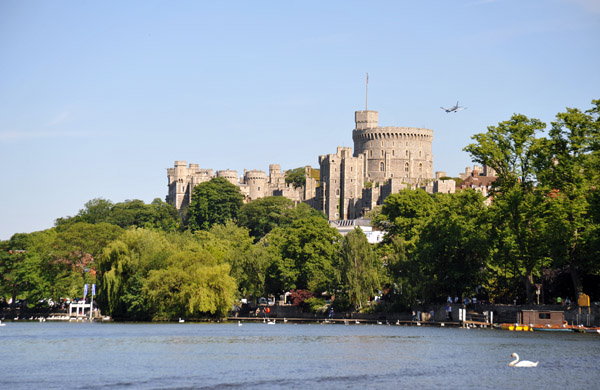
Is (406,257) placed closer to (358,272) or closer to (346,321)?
(358,272)

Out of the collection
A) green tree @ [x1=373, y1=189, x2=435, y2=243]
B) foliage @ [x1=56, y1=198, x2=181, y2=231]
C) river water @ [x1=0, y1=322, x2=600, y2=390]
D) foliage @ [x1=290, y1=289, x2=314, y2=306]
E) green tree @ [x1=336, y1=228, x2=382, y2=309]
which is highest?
foliage @ [x1=56, y1=198, x2=181, y2=231]

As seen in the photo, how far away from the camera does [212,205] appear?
178 meters

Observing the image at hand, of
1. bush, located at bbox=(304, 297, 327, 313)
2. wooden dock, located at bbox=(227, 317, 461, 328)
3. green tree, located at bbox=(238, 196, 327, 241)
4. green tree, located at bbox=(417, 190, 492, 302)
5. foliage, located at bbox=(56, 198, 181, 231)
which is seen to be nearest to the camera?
green tree, located at bbox=(417, 190, 492, 302)

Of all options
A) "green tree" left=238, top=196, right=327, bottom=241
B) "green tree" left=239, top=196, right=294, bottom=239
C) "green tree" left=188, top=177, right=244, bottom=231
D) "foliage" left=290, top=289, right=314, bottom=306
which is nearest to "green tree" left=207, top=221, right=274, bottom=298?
"foliage" left=290, top=289, right=314, bottom=306

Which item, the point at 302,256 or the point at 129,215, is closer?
the point at 302,256

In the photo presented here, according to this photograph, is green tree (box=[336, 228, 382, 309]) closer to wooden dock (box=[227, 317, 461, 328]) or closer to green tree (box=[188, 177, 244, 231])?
wooden dock (box=[227, 317, 461, 328])

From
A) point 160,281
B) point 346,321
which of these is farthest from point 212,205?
point 160,281

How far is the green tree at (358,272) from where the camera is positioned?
84.6 meters

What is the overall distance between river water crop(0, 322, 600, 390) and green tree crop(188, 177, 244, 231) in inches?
4243

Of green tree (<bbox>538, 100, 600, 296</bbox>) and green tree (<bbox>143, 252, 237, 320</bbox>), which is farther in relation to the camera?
green tree (<bbox>143, 252, 237, 320</bbox>)

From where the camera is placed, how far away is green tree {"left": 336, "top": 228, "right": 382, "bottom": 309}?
84562 mm

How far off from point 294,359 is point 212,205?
132 metres

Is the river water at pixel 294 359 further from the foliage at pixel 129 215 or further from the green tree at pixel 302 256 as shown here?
the foliage at pixel 129 215

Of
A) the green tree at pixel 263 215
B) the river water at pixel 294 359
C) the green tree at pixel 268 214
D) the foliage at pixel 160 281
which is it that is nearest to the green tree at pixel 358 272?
the foliage at pixel 160 281
